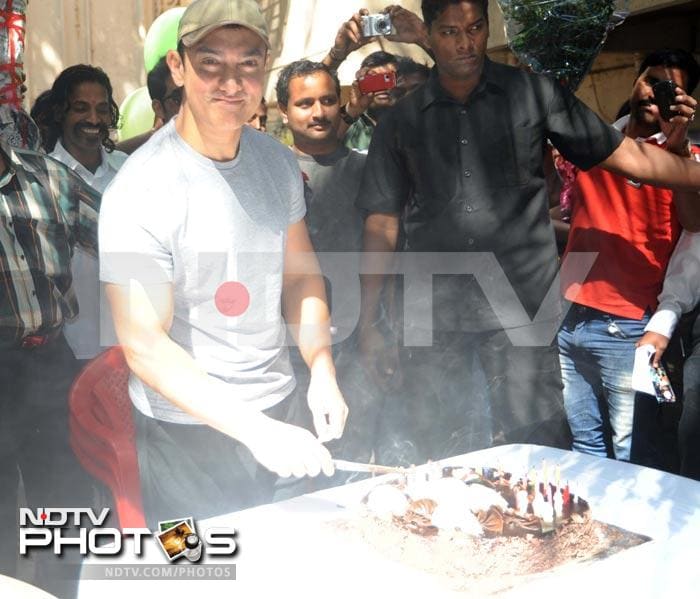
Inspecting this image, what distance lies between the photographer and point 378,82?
3.86 metres

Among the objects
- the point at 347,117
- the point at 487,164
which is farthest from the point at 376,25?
the point at 487,164

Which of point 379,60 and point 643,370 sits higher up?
point 379,60

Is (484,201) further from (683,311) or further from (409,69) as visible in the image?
(409,69)

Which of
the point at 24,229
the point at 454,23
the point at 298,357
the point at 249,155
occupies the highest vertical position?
the point at 454,23

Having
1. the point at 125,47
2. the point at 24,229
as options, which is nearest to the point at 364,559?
the point at 24,229

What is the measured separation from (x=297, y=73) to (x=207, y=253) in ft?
4.75

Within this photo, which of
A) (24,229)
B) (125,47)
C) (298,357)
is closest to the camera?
(24,229)

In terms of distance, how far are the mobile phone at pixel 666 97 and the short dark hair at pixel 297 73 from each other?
114 cm

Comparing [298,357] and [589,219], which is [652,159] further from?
[298,357]

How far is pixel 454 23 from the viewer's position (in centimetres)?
314

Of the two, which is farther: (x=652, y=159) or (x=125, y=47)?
(x=125, y=47)

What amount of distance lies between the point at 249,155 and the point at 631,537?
51.0 inches

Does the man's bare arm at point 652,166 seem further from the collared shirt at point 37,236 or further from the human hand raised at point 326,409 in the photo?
the collared shirt at point 37,236

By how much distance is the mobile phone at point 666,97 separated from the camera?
10.2 feet
